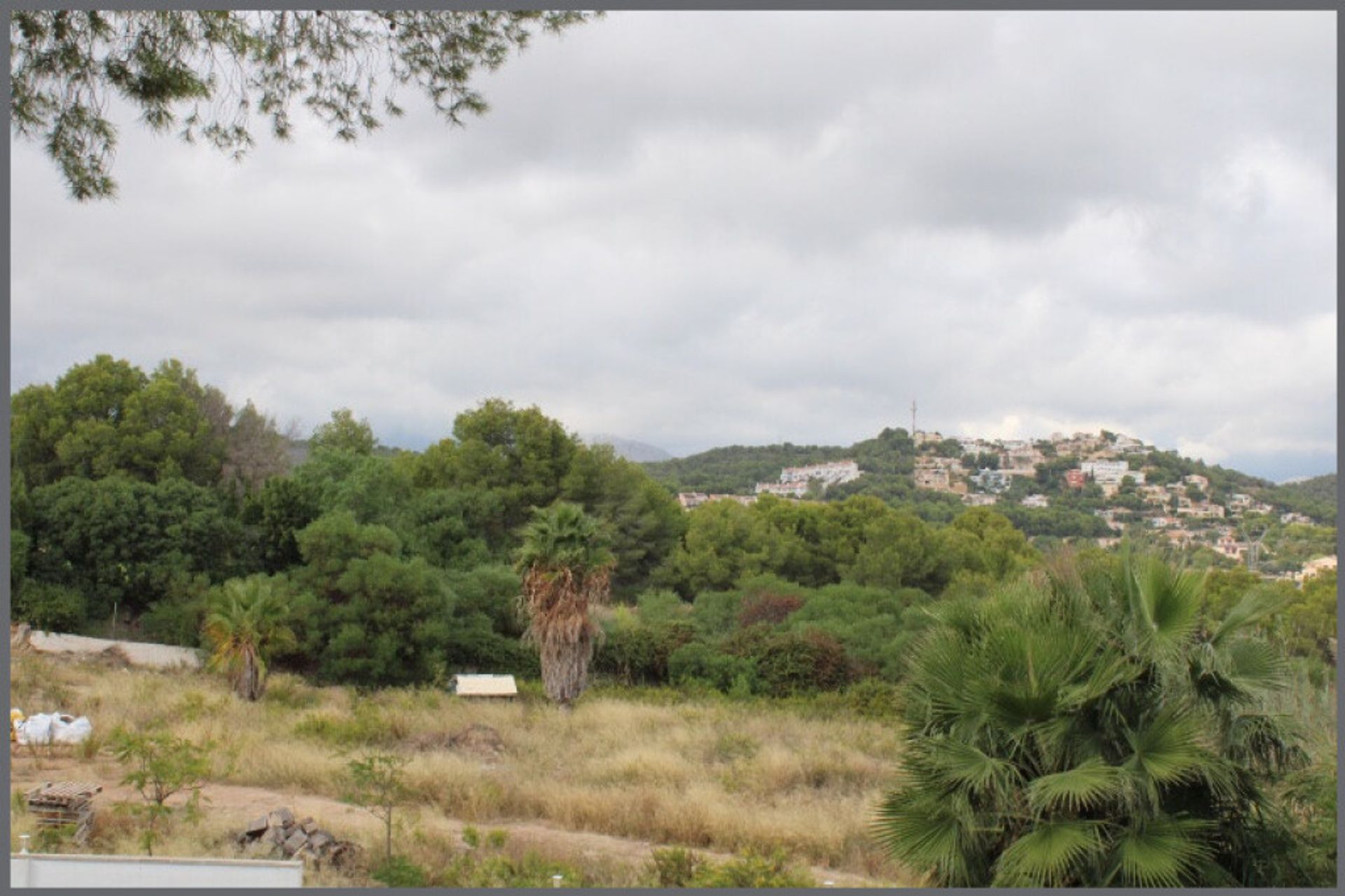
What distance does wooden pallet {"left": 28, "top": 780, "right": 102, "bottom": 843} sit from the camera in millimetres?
9094

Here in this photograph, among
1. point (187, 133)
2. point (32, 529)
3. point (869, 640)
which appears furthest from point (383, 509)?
point (187, 133)

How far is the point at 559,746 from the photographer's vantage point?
15109 mm

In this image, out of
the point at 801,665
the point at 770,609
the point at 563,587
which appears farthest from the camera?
the point at 770,609

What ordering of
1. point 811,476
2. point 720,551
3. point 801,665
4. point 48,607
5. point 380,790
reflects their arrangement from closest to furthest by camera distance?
point 380,790, point 48,607, point 801,665, point 720,551, point 811,476

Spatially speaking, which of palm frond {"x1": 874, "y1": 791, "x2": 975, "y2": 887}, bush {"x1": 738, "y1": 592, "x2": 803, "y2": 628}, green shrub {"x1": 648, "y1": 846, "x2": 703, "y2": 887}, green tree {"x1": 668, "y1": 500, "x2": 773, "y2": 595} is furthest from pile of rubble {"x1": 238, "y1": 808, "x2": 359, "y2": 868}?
green tree {"x1": 668, "y1": 500, "x2": 773, "y2": 595}

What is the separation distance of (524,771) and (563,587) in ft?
20.3

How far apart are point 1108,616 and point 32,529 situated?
2449cm

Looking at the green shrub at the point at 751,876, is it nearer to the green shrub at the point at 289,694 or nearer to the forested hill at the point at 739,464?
the green shrub at the point at 289,694

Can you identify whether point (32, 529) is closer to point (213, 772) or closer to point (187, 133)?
point (213, 772)

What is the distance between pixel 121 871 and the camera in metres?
5.78

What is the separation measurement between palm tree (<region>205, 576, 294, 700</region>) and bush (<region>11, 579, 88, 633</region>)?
584 cm

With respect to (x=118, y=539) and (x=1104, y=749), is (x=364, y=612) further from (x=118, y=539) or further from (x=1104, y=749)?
(x=1104, y=749)

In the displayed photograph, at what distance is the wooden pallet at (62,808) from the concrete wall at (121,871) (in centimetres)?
358

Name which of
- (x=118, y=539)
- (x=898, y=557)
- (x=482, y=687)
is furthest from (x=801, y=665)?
(x=118, y=539)
